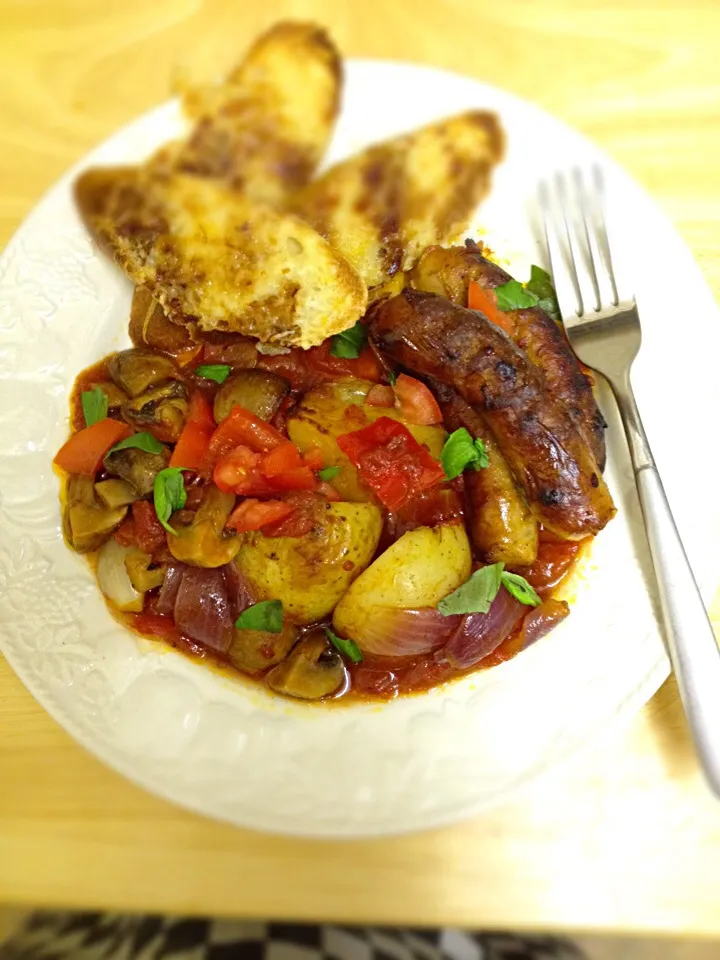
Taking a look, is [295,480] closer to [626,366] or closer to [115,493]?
[115,493]

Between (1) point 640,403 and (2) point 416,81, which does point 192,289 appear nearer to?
(2) point 416,81

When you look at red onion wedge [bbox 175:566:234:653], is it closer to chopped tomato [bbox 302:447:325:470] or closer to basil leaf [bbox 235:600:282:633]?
basil leaf [bbox 235:600:282:633]

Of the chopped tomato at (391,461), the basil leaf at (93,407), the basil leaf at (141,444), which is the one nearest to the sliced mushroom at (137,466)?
the basil leaf at (141,444)

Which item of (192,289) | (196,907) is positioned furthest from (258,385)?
(196,907)

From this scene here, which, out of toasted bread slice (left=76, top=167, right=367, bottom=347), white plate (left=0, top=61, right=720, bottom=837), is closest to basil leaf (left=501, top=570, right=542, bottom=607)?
white plate (left=0, top=61, right=720, bottom=837)

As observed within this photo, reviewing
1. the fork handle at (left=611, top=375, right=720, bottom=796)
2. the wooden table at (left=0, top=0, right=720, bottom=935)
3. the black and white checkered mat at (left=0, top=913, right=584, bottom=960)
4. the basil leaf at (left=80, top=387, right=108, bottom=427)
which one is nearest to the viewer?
the fork handle at (left=611, top=375, right=720, bottom=796)
